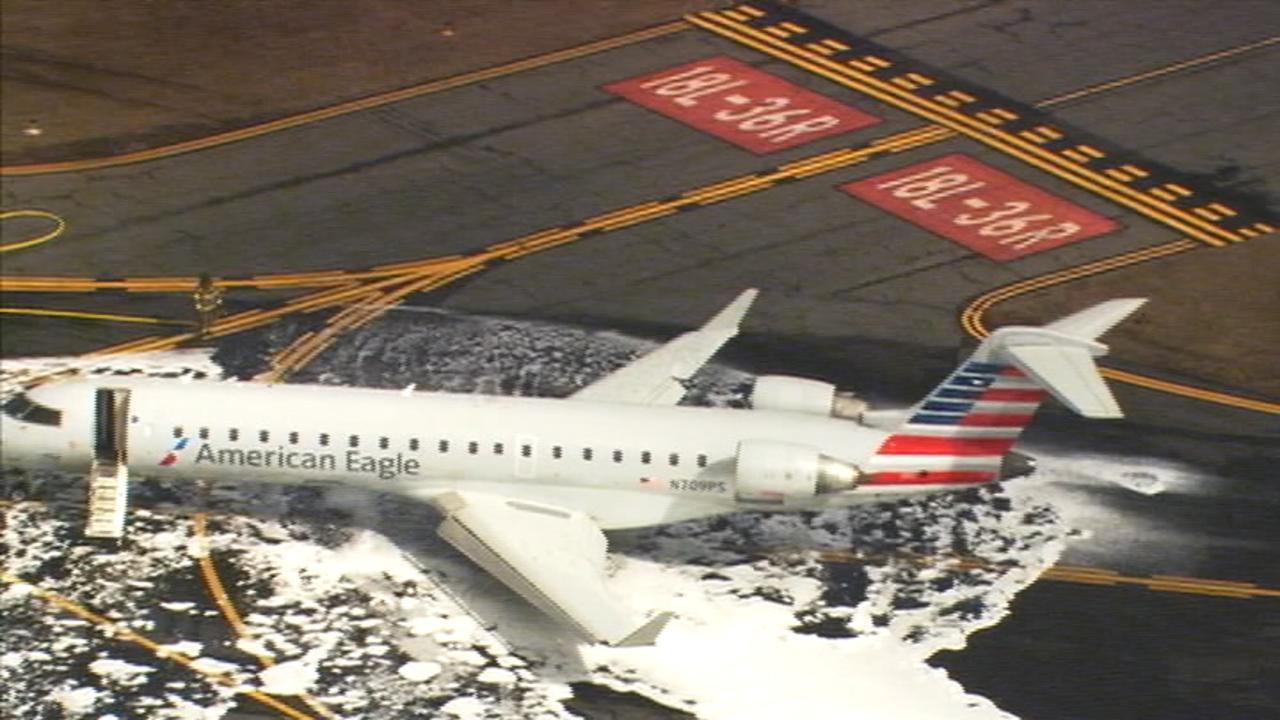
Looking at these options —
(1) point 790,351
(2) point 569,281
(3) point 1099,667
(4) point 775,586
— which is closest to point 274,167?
(2) point 569,281

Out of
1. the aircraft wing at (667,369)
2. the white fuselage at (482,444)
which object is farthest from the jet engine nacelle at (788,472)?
the aircraft wing at (667,369)

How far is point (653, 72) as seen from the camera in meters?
81.9

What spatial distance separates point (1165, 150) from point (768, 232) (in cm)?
1338

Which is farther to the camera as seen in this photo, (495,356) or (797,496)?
(495,356)

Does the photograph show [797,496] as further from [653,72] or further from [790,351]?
[653,72]

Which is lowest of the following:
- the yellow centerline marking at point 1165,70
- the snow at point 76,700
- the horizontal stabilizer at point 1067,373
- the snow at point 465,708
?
the snow at point 76,700

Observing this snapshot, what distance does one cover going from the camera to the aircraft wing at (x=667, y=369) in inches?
2418

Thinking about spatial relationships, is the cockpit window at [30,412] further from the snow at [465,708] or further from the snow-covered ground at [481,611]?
the snow at [465,708]

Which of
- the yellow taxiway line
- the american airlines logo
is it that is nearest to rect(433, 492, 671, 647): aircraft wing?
the yellow taxiway line

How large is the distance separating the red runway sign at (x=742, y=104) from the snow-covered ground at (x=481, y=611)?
20180mm

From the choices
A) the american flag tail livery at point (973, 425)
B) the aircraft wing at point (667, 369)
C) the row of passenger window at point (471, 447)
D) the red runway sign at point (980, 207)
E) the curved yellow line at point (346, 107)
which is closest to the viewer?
the american flag tail livery at point (973, 425)

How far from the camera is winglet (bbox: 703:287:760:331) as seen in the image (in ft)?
210

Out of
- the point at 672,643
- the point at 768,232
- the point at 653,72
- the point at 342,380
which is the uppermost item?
the point at 653,72

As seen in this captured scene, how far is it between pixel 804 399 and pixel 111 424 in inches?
609
